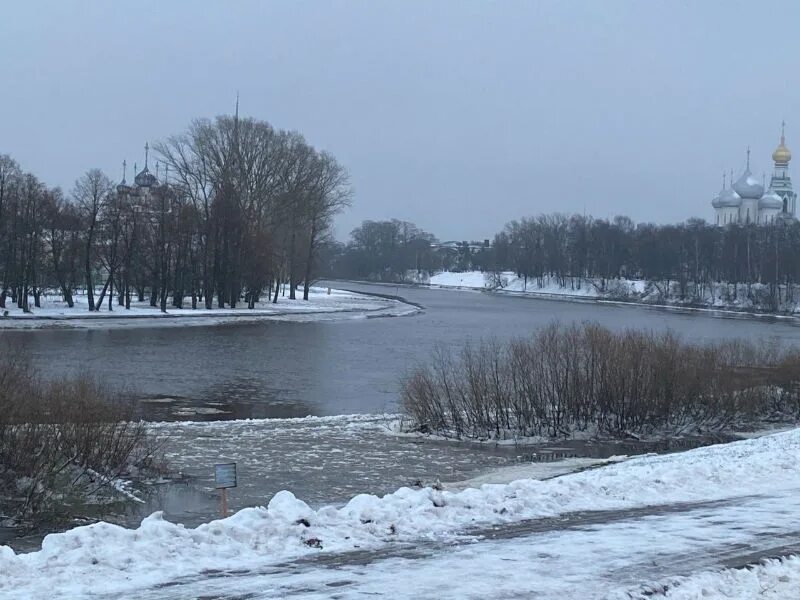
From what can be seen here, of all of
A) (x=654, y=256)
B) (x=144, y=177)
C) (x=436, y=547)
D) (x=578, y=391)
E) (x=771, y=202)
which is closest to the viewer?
(x=436, y=547)

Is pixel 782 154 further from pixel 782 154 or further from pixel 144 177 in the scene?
pixel 144 177

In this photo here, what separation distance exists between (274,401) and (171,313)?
3955cm

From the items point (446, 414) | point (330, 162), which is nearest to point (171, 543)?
point (446, 414)

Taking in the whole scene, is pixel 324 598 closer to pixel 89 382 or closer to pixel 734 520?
pixel 734 520

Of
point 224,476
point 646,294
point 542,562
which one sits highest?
point 646,294

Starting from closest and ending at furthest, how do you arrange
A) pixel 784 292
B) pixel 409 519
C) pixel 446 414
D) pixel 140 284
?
pixel 409 519, pixel 446 414, pixel 140 284, pixel 784 292

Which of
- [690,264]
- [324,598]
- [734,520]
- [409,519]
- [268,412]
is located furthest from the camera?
[690,264]

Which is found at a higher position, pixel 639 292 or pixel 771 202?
pixel 771 202

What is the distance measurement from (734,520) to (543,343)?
12.8 m

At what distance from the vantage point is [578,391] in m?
22.9

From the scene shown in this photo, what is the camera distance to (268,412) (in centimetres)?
2516

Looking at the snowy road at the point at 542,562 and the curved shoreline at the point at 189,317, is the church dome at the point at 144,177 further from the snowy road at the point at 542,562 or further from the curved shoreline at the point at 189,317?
the snowy road at the point at 542,562

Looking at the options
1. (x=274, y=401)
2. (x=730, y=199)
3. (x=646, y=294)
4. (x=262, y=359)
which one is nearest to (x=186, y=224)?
(x=262, y=359)

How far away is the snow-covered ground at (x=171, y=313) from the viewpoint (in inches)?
2200
